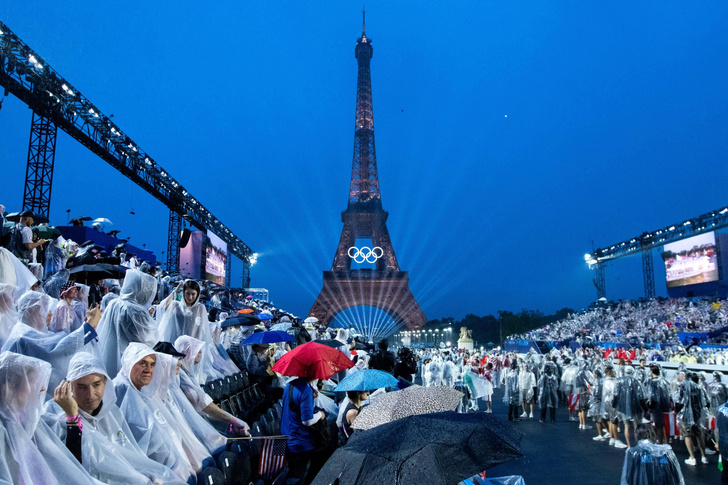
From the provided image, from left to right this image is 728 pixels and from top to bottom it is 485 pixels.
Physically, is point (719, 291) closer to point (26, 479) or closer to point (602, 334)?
point (602, 334)

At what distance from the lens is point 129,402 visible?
3.32 m

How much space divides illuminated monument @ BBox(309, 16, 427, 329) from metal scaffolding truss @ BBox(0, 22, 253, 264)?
23.1m

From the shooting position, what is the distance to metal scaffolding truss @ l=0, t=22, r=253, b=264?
13547mm

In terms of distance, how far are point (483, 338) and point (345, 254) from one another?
99.2 feet

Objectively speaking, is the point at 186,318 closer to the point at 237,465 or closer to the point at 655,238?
the point at 237,465

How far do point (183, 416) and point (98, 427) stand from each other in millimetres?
1103

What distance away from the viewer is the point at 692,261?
3797cm

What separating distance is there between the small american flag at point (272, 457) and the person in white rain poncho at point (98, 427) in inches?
52.2

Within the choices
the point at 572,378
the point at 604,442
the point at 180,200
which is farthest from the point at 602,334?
the point at 180,200

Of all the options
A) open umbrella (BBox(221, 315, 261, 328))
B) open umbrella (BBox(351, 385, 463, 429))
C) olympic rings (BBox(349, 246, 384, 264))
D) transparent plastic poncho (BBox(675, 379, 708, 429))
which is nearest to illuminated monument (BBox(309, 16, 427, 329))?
olympic rings (BBox(349, 246, 384, 264))

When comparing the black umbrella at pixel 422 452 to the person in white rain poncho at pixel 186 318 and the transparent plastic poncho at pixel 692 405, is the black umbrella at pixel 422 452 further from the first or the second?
the transparent plastic poncho at pixel 692 405

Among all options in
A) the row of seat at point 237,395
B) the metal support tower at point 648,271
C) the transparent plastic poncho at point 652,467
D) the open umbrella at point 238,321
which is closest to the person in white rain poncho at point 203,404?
the row of seat at point 237,395

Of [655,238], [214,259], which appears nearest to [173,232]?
[214,259]

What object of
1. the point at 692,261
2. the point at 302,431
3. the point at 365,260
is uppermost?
the point at 365,260
